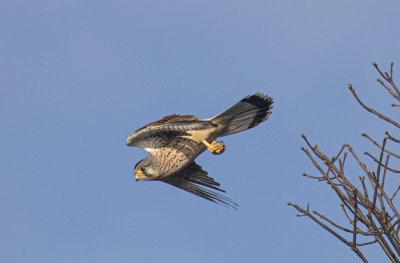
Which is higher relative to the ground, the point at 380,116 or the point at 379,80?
the point at 379,80

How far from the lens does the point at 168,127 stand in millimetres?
7887

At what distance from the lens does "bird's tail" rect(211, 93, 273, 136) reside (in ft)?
26.6

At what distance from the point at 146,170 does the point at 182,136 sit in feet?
2.69

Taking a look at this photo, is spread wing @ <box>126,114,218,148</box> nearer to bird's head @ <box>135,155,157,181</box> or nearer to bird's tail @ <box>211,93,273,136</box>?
bird's head @ <box>135,155,157,181</box>

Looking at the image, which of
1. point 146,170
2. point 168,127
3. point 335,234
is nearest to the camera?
point 335,234

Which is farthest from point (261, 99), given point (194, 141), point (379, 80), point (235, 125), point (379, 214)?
point (379, 214)

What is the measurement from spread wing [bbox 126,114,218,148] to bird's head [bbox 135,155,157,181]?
0.28m

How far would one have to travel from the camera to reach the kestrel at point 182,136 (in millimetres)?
8094

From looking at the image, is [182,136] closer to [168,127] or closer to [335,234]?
[168,127]

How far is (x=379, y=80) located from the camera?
16.2ft

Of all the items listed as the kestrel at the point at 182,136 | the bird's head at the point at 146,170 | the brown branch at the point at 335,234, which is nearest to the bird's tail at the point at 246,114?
the kestrel at the point at 182,136

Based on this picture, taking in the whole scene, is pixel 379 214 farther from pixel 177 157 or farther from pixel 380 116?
pixel 177 157

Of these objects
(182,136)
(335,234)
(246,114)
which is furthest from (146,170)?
(335,234)

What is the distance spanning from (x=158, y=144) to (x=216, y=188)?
136 centimetres
